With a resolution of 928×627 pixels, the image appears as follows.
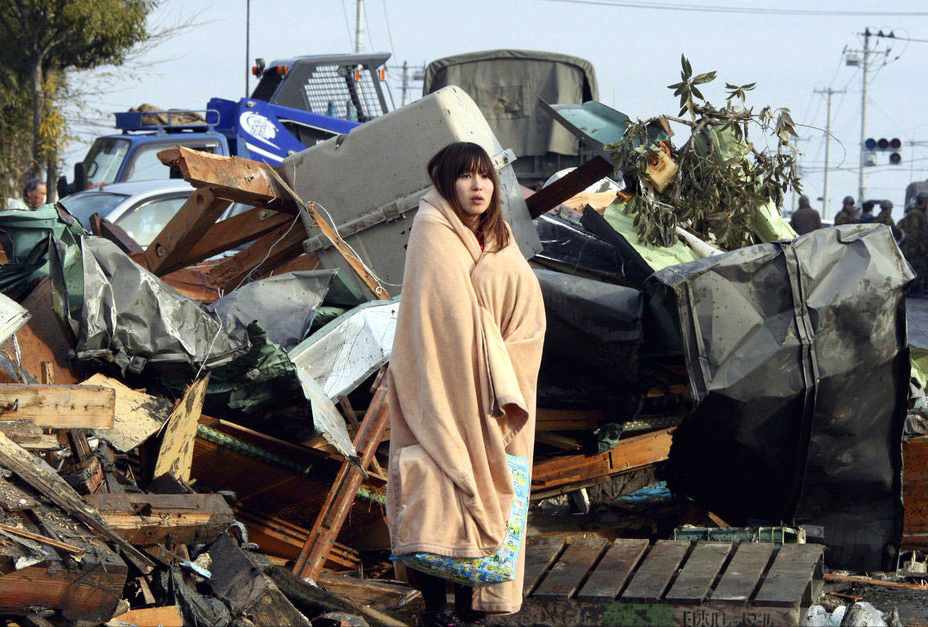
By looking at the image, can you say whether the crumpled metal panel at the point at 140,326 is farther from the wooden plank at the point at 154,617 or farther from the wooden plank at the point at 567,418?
the wooden plank at the point at 154,617

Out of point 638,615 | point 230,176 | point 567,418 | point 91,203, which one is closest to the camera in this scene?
point 638,615

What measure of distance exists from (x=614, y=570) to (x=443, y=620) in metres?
0.80

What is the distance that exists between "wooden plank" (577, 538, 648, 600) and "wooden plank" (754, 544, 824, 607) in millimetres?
499

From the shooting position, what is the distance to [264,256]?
21.1 ft

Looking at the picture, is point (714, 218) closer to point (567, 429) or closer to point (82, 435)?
point (567, 429)

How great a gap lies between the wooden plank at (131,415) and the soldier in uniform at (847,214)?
32.9 feet

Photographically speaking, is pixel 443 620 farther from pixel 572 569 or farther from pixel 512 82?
pixel 512 82

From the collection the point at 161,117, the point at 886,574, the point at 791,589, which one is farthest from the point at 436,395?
the point at 161,117

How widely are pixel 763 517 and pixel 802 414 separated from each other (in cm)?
57

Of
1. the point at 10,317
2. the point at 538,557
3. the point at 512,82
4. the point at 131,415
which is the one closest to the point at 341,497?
the point at 538,557

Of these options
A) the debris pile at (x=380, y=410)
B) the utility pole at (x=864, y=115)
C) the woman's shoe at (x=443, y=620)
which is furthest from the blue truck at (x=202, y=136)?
the utility pole at (x=864, y=115)

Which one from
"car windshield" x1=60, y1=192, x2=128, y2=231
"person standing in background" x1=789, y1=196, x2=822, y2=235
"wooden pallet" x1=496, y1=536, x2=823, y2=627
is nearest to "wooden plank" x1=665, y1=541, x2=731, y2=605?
"wooden pallet" x1=496, y1=536, x2=823, y2=627

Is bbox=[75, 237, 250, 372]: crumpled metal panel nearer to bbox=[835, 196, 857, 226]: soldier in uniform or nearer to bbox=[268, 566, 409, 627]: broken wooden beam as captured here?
bbox=[268, 566, 409, 627]: broken wooden beam

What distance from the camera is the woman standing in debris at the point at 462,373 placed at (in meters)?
3.43
